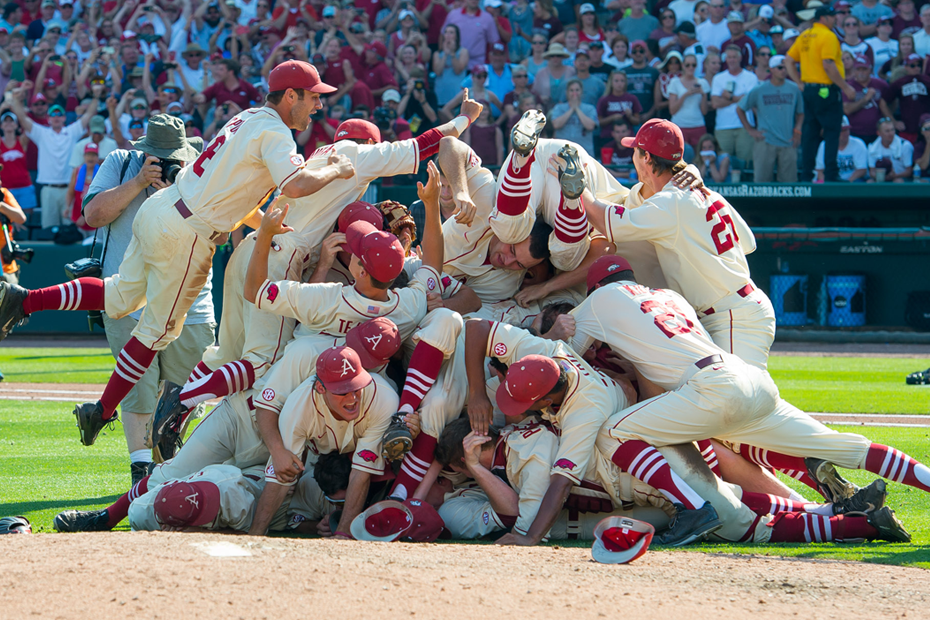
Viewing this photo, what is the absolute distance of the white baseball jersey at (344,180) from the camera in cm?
570

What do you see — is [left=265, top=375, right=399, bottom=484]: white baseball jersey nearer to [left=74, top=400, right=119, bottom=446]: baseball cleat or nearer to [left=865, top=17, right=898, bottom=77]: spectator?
[left=74, top=400, right=119, bottom=446]: baseball cleat

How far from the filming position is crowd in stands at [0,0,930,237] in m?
13.2

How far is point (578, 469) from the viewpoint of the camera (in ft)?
15.4

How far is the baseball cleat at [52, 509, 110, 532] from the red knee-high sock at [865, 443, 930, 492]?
3.81m

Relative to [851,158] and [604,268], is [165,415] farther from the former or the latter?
[851,158]

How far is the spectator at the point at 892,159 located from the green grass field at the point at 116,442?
97.0 inches

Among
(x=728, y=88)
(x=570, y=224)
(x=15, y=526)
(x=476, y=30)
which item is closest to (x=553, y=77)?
(x=476, y=30)

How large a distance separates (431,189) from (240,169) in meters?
1.07

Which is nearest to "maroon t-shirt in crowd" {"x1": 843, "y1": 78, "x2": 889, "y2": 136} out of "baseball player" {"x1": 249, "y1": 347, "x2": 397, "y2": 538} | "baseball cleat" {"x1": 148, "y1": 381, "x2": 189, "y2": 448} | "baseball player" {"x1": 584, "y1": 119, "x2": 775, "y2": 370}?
"baseball player" {"x1": 584, "y1": 119, "x2": 775, "y2": 370}

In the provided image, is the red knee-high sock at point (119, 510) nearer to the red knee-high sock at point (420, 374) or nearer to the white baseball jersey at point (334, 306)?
the white baseball jersey at point (334, 306)

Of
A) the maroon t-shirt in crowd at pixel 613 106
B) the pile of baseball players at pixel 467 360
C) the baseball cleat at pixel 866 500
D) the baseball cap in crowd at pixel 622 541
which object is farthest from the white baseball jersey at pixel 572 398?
the maroon t-shirt in crowd at pixel 613 106

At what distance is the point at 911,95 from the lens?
13.2 m

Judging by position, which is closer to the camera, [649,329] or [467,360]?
[649,329]

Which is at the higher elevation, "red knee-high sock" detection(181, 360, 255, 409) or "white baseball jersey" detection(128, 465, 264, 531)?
"red knee-high sock" detection(181, 360, 255, 409)
